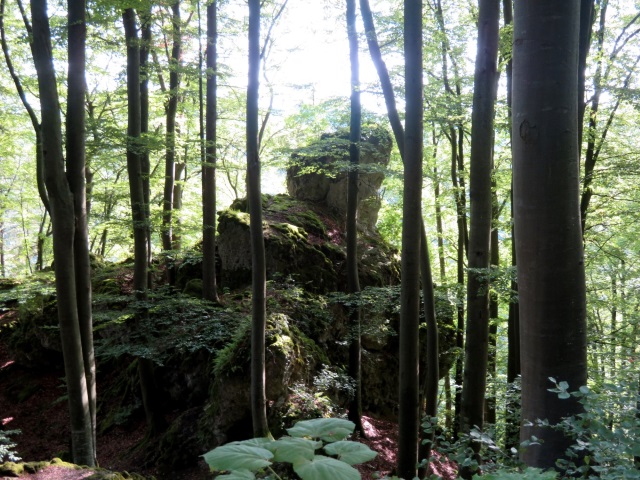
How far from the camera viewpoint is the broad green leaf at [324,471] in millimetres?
1053

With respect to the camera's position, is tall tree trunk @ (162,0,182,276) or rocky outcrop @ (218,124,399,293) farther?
rocky outcrop @ (218,124,399,293)

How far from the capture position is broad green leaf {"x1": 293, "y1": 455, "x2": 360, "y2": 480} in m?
1.05

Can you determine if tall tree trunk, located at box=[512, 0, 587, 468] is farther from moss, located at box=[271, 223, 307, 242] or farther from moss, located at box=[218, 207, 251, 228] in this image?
moss, located at box=[218, 207, 251, 228]

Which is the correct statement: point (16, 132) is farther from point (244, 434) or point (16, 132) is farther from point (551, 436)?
point (551, 436)

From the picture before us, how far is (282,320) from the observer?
8273mm

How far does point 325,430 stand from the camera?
1334 millimetres

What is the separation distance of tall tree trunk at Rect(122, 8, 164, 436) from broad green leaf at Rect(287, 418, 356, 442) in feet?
23.2

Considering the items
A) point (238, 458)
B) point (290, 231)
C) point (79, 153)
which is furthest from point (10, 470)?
point (290, 231)

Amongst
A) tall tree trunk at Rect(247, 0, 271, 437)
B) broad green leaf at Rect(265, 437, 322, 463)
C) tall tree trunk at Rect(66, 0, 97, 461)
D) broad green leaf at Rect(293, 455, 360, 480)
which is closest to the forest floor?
tall tree trunk at Rect(247, 0, 271, 437)

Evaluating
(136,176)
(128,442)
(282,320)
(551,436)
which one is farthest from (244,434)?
(551,436)

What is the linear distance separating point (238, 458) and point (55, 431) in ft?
35.4

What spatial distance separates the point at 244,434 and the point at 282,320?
2.05 metres

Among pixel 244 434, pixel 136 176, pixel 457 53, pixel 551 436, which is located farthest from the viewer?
pixel 457 53

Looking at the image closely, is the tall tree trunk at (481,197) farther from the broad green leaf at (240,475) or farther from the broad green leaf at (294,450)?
the broad green leaf at (240,475)
